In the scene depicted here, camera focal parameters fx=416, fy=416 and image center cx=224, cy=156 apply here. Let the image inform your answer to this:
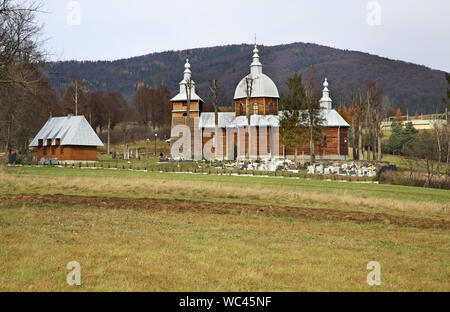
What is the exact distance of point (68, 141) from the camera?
46.4 meters

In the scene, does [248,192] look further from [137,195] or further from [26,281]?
[26,281]

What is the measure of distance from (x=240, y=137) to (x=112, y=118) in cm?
4995

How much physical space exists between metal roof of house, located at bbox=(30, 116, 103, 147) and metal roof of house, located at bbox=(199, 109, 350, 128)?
14808 millimetres

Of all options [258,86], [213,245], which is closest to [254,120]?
[258,86]

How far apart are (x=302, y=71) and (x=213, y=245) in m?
160

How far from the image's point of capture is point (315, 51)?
616 ft

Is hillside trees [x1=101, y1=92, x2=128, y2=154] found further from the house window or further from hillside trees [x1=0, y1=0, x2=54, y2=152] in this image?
the house window

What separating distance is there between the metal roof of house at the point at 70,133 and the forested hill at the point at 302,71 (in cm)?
6905

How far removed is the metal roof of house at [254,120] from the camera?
52.0m

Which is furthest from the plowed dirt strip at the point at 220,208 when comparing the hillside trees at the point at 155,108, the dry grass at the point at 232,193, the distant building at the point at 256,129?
the hillside trees at the point at 155,108

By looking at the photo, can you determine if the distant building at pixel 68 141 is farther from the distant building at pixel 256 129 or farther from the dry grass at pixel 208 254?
the dry grass at pixel 208 254

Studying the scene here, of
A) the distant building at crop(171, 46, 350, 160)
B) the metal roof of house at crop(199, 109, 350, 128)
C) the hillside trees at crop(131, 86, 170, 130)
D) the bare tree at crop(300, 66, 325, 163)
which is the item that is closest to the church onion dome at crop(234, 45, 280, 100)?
the distant building at crop(171, 46, 350, 160)

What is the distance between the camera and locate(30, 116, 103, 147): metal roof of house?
46.9 m

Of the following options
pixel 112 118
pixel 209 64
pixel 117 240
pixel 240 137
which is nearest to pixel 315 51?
pixel 209 64
